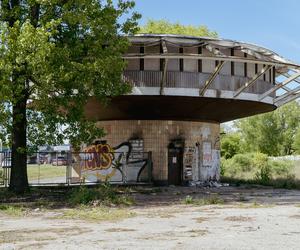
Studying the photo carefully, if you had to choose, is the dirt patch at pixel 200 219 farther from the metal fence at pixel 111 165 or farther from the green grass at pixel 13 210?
the metal fence at pixel 111 165

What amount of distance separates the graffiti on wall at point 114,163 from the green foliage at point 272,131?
165ft

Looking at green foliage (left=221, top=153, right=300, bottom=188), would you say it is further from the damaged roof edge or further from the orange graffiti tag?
the orange graffiti tag

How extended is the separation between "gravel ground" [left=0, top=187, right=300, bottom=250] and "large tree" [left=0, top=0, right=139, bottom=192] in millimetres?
5153

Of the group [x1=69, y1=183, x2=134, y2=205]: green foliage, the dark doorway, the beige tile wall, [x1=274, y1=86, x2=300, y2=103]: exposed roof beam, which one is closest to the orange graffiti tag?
the beige tile wall

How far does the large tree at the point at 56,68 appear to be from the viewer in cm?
1872

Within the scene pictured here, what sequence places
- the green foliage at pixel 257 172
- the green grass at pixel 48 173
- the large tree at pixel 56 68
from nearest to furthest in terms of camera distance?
the large tree at pixel 56 68 → the green foliage at pixel 257 172 → the green grass at pixel 48 173

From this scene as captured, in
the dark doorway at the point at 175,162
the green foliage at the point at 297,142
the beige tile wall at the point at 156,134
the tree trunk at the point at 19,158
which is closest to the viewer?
the tree trunk at the point at 19,158

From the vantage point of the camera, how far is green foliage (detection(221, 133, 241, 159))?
7701 cm

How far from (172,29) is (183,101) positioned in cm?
3196

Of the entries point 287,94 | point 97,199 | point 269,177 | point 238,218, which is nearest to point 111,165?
point 97,199

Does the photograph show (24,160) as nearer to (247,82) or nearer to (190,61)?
(190,61)

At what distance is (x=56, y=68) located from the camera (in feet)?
63.4

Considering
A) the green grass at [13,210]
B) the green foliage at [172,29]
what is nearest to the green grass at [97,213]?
the green grass at [13,210]

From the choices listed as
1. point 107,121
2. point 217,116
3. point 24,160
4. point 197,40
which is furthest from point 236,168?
point 24,160
